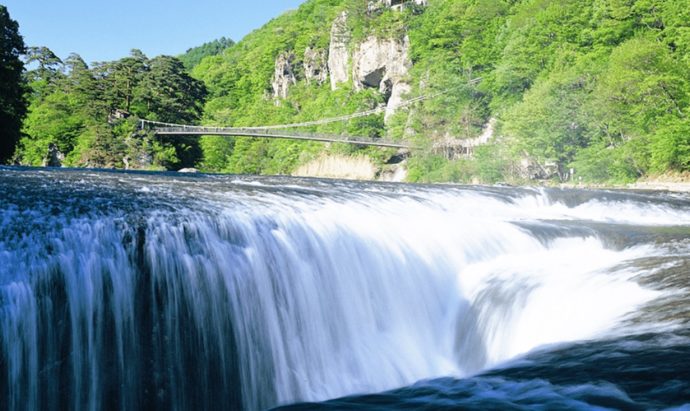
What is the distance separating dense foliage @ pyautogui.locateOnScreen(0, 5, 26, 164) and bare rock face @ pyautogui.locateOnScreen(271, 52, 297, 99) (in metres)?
69.2

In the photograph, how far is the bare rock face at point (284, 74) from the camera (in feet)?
324

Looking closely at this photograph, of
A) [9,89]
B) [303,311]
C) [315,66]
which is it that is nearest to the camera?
[303,311]

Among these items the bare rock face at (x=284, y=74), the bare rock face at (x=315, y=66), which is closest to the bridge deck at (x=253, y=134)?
the bare rock face at (x=315, y=66)

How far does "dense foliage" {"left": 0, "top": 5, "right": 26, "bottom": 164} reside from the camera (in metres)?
27.7

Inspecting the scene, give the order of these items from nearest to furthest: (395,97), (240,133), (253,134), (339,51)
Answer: (240,133) < (253,134) < (395,97) < (339,51)

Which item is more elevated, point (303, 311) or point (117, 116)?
point (117, 116)

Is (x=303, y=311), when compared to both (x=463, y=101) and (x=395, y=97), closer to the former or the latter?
(x=463, y=101)

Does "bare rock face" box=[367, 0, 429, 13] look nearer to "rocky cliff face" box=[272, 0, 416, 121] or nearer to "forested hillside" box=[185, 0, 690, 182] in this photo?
"rocky cliff face" box=[272, 0, 416, 121]

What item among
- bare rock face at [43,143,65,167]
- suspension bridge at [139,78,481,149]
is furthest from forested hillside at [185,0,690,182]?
bare rock face at [43,143,65,167]

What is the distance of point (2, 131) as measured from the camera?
27547mm

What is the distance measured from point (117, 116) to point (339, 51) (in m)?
39.3

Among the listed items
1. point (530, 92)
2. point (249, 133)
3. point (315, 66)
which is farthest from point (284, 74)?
point (530, 92)

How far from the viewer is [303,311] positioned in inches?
265

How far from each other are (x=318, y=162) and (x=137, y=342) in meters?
58.0
